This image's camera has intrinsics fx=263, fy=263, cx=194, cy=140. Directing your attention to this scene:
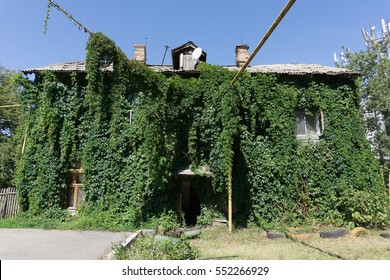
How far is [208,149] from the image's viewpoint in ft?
37.8

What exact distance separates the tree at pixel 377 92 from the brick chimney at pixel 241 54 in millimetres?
14665

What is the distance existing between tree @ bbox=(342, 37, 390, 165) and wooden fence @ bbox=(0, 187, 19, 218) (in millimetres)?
27098

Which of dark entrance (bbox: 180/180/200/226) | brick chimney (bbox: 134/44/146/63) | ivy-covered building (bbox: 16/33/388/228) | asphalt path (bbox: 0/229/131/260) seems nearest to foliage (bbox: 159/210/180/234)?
ivy-covered building (bbox: 16/33/388/228)

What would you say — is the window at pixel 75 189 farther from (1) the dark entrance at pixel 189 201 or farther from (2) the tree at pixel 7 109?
(2) the tree at pixel 7 109

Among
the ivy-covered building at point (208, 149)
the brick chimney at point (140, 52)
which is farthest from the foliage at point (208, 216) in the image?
the brick chimney at point (140, 52)

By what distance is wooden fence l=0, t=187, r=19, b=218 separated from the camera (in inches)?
475

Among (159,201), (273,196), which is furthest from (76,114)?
(273,196)

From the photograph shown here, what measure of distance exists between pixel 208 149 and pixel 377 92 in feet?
66.6

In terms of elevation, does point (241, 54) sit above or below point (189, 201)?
above

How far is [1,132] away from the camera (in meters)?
27.7

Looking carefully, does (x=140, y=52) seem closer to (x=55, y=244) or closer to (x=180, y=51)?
(x=180, y=51)

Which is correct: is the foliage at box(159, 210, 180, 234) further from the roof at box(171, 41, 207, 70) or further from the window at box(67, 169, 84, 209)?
the roof at box(171, 41, 207, 70)

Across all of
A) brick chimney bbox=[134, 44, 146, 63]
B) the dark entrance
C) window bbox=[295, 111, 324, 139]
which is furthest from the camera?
brick chimney bbox=[134, 44, 146, 63]

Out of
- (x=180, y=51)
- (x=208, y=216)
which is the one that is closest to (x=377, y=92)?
(x=180, y=51)
